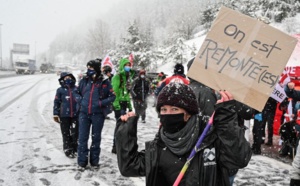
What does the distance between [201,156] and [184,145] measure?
13cm

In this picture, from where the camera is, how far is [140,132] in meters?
8.99

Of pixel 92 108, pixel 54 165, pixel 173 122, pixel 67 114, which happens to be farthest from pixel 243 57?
pixel 67 114

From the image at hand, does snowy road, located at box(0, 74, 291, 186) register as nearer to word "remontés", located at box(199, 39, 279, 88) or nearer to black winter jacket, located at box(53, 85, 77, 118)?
black winter jacket, located at box(53, 85, 77, 118)

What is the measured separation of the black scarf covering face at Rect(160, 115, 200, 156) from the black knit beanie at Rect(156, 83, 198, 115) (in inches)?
4.1

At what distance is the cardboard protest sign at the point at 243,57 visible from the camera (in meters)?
2.13

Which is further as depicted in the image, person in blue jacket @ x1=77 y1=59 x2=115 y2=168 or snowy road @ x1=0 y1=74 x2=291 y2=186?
person in blue jacket @ x1=77 y1=59 x2=115 y2=168

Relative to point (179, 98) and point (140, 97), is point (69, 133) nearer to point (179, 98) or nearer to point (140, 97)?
point (140, 97)

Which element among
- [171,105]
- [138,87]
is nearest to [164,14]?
[138,87]

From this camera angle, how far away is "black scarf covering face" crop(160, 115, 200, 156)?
1.95m

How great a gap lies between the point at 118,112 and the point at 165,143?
4972 millimetres

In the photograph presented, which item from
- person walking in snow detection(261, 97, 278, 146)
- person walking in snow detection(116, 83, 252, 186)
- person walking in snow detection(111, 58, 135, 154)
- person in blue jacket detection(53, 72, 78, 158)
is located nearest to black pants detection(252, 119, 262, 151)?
person walking in snow detection(261, 97, 278, 146)

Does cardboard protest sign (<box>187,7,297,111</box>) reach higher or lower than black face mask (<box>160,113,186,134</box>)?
higher

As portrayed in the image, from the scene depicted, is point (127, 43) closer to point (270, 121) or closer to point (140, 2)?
point (270, 121)

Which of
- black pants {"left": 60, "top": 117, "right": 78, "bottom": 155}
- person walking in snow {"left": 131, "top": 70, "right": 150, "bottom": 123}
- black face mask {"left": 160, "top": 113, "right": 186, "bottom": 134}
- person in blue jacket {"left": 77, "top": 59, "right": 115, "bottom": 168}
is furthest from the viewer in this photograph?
person walking in snow {"left": 131, "top": 70, "right": 150, "bottom": 123}
